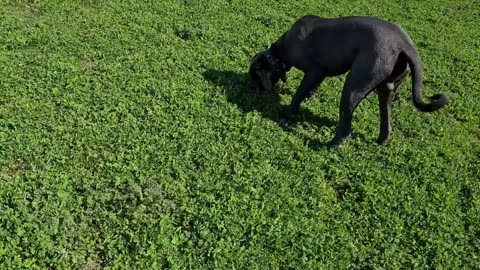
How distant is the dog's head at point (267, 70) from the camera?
Answer: 24.8 feet

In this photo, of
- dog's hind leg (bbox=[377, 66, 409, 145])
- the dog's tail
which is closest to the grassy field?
dog's hind leg (bbox=[377, 66, 409, 145])

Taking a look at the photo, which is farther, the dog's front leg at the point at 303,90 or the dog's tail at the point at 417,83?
the dog's front leg at the point at 303,90

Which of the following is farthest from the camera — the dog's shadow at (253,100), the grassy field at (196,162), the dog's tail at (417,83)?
the dog's shadow at (253,100)

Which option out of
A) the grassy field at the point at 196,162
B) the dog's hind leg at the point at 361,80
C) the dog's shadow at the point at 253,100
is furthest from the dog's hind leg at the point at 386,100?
the dog's shadow at the point at 253,100

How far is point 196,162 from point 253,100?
1916 millimetres

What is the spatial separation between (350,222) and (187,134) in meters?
2.34

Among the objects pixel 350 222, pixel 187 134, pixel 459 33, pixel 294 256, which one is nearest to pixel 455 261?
pixel 350 222

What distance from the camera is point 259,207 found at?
18.4ft

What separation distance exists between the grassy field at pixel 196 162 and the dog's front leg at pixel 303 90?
235 mm

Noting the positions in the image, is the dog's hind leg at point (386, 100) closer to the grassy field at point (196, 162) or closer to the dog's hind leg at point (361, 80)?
the grassy field at point (196, 162)

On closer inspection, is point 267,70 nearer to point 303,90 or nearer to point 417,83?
point 303,90

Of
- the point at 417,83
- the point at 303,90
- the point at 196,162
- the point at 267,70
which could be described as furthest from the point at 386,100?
the point at 196,162

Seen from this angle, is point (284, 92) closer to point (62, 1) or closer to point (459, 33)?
point (62, 1)

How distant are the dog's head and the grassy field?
30cm
